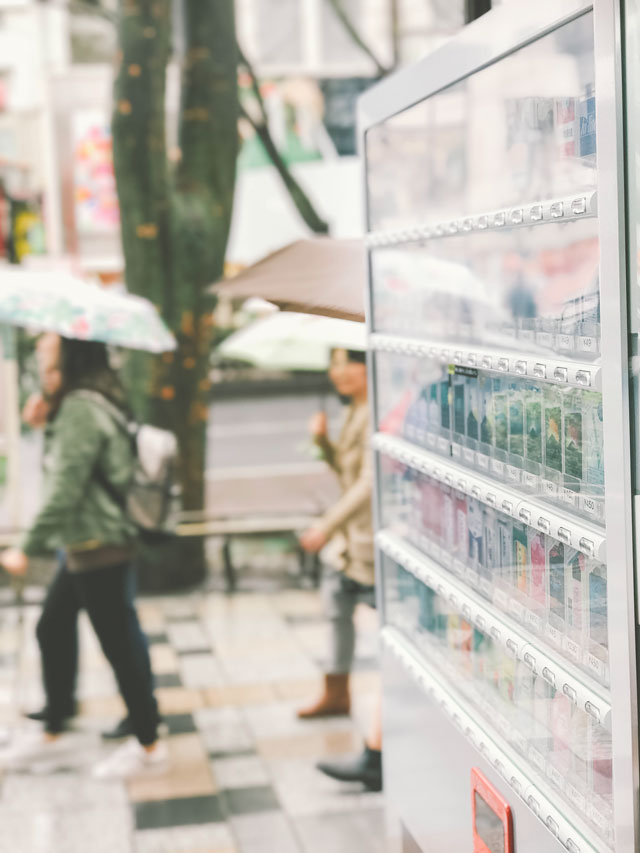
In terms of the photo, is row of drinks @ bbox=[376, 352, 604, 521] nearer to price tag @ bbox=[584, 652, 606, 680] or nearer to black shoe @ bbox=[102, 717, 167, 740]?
price tag @ bbox=[584, 652, 606, 680]

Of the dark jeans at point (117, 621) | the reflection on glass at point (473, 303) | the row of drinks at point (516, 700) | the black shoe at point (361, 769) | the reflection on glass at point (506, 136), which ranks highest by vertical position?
the reflection on glass at point (506, 136)

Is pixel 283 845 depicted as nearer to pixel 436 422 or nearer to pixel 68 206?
pixel 436 422

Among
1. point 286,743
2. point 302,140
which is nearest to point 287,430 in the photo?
point 302,140

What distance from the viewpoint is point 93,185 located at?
9.03 metres

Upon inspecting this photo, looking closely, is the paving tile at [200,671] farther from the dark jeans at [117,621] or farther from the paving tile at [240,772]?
the dark jeans at [117,621]

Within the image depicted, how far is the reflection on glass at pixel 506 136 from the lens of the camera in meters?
2.28

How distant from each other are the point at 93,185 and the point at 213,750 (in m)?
5.31

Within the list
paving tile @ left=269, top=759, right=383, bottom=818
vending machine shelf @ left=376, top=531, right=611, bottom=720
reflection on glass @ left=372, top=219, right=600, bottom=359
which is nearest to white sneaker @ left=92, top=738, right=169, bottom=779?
paving tile @ left=269, top=759, right=383, bottom=818

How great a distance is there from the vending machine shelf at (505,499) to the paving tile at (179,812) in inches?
73.7

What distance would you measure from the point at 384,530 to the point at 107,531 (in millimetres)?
1488

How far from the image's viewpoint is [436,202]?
21.8 feet

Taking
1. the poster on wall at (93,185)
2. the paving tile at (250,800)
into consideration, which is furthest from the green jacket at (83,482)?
the poster on wall at (93,185)

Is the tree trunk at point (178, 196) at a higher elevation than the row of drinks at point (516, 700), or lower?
higher

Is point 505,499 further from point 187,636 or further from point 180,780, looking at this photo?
point 187,636
